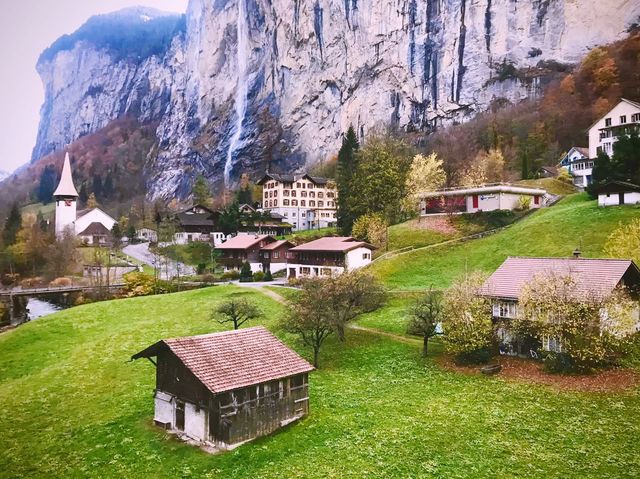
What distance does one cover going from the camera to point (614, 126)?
7438 centimetres

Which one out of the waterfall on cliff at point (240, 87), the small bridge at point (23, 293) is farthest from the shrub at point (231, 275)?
the waterfall on cliff at point (240, 87)

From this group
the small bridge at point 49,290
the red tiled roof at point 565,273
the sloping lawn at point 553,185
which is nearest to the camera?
the red tiled roof at point 565,273

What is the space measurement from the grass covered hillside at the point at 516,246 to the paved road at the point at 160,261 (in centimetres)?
3492

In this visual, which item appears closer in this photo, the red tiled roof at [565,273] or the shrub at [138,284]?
the red tiled roof at [565,273]

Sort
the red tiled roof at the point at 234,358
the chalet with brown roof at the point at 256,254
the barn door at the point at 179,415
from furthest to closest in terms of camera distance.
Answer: the chalet with brown roof at the point at 256,254
the barn door at the point at 179,415
the red tiled roof at the point at 234,358

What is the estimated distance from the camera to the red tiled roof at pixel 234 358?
23.7m

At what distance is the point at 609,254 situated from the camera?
4172 cm

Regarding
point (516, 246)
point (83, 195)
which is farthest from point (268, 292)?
point (83, 195)

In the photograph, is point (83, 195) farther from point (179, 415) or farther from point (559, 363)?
point (559, 363)

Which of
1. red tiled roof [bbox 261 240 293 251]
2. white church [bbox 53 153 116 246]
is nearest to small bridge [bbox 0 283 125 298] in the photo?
red tiled roof [bbox 261 240 293 251]

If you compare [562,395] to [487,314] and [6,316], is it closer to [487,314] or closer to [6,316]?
[487,314]

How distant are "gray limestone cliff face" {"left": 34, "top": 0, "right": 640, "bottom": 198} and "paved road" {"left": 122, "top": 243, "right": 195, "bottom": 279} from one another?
65.7m

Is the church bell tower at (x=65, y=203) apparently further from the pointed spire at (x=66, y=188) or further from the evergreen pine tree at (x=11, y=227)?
the evergreen pine tree at (x=11, y=227)

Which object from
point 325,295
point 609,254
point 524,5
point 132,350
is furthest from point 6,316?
point 524,5
